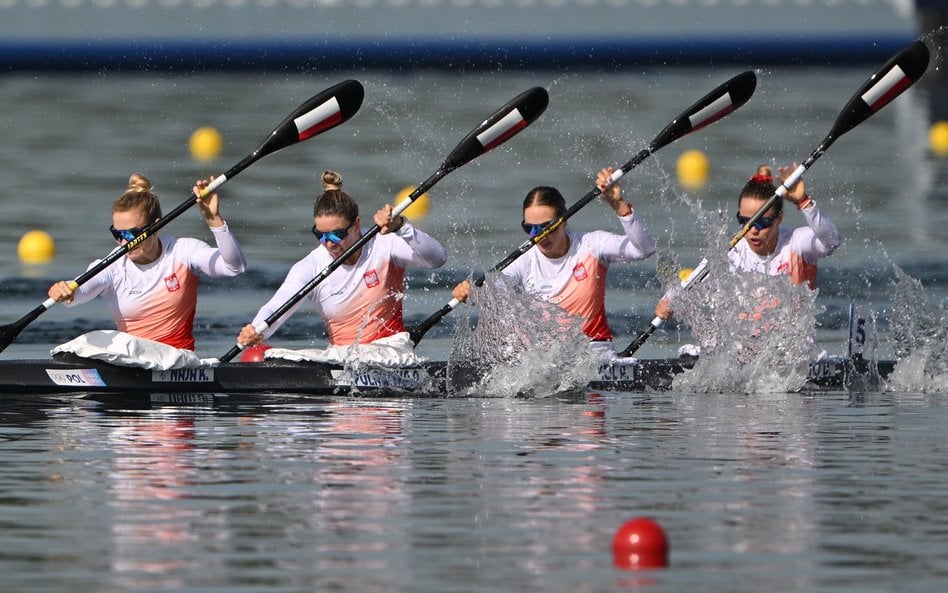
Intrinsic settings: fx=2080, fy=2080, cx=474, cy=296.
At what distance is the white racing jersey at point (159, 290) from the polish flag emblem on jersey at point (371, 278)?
74 centimetres

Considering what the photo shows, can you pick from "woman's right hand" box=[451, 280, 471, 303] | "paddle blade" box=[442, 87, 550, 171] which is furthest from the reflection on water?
"paddle blade" box=[442, 87, 550, 171]

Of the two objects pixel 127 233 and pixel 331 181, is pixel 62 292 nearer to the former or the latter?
pixel 127 233

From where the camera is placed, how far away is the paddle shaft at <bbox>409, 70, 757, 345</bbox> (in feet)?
40.4

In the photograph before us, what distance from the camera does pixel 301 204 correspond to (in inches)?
925

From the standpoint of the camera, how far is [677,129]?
13180mm

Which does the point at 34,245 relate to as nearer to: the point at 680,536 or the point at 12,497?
the point at 12,497

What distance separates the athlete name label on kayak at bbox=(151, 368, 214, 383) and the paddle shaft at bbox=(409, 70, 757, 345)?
1.32 meters

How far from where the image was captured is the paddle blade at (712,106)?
13.2 meters

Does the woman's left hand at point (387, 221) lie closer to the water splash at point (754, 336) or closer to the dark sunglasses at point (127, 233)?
the dark sunglasses at point (127, 233)

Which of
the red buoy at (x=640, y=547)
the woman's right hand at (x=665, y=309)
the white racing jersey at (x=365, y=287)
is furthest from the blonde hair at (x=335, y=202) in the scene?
the red buoy at (x=640, y=547)

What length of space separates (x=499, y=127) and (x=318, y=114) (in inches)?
44.7

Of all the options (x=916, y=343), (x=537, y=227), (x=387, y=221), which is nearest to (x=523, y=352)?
(x=537, y=227)

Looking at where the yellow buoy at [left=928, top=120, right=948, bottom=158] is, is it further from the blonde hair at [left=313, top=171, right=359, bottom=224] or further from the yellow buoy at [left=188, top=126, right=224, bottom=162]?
the blonde hair at [left=313, top=171, right=359, bottom=224]

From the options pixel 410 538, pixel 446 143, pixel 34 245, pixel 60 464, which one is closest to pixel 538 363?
pixel 60 464
